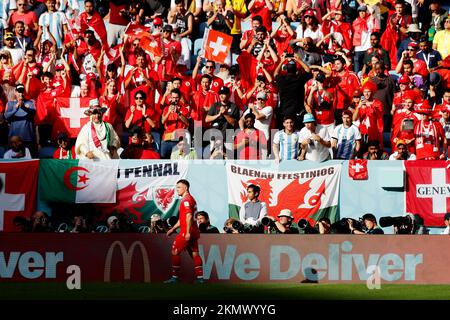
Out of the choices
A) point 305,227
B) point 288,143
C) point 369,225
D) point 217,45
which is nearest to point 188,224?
point 305,227

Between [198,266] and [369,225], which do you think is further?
[369,225]

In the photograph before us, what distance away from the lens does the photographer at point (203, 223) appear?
2045cm

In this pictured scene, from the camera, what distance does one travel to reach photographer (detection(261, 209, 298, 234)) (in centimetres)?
2061

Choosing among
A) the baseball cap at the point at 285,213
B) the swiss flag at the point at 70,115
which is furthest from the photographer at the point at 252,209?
the swiss flag at the point at 70,115

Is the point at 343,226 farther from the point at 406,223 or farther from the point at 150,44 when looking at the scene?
the point at 150,44

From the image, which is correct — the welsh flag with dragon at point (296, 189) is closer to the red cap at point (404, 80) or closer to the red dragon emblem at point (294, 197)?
the red dragon emblem at point (294, 197)

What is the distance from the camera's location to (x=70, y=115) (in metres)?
23.4

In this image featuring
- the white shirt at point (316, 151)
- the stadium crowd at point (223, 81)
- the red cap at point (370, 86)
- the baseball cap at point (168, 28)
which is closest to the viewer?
the white shirt at point (316, 151)

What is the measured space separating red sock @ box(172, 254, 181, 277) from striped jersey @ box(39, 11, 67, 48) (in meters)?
7.99

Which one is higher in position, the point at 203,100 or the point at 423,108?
the point at 203,100

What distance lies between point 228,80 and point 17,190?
5.26m

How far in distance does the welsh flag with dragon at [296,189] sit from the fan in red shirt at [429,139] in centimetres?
180

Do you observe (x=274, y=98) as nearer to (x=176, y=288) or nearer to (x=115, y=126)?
(x=115, y=126)
